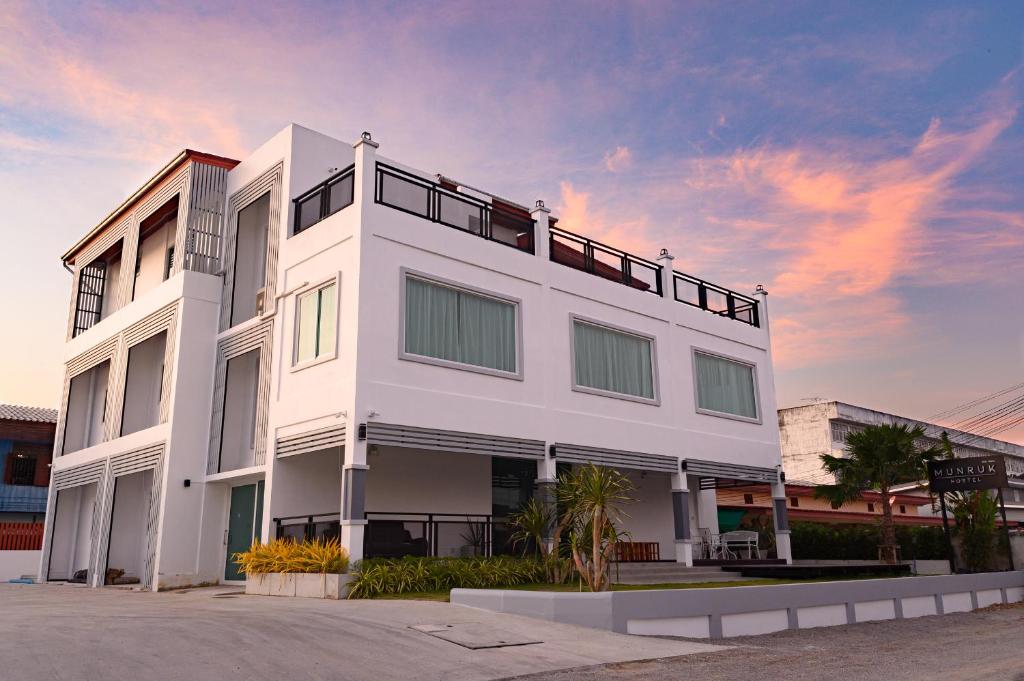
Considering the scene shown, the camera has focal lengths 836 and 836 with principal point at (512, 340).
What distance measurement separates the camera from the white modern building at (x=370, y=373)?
15.6 metres

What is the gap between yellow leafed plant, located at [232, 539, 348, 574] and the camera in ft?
45.2

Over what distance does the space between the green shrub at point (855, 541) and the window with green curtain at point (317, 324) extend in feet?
56.1

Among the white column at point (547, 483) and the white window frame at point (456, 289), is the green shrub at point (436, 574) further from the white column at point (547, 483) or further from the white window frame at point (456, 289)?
the white window frame at point (456, 289)

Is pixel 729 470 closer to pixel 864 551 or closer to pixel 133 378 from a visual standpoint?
pixel 864 551

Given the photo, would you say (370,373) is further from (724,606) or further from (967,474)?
(967,474)

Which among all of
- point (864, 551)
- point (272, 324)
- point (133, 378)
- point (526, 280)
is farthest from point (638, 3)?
point (864, 551)

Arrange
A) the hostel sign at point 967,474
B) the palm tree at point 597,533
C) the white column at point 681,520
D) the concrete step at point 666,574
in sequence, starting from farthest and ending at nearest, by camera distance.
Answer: the hostel sign at point 967,474 → the white column at point 681,520 → the concrete step at point 666,574 → the palm tree at point 597,533

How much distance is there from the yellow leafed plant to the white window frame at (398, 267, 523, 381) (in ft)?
12.0

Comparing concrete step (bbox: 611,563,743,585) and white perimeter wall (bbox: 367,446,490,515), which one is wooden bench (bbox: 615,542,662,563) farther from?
white perimeter wall (bbox: 367,446,490,515)

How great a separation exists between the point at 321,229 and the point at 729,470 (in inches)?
485

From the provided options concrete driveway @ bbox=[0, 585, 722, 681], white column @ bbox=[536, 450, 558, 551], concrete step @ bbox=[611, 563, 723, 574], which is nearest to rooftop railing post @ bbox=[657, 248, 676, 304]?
white column @ bbox=[536, 450, 558, 551]

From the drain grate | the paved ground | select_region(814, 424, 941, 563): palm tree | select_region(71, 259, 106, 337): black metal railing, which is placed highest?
select_region(71, 259, 106, 337): black metal railing

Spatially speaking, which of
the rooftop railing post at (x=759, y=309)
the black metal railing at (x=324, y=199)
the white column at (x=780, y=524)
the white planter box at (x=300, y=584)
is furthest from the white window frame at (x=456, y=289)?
the rooftop railing post at (x=759, y=309)

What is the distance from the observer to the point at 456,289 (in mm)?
16812
